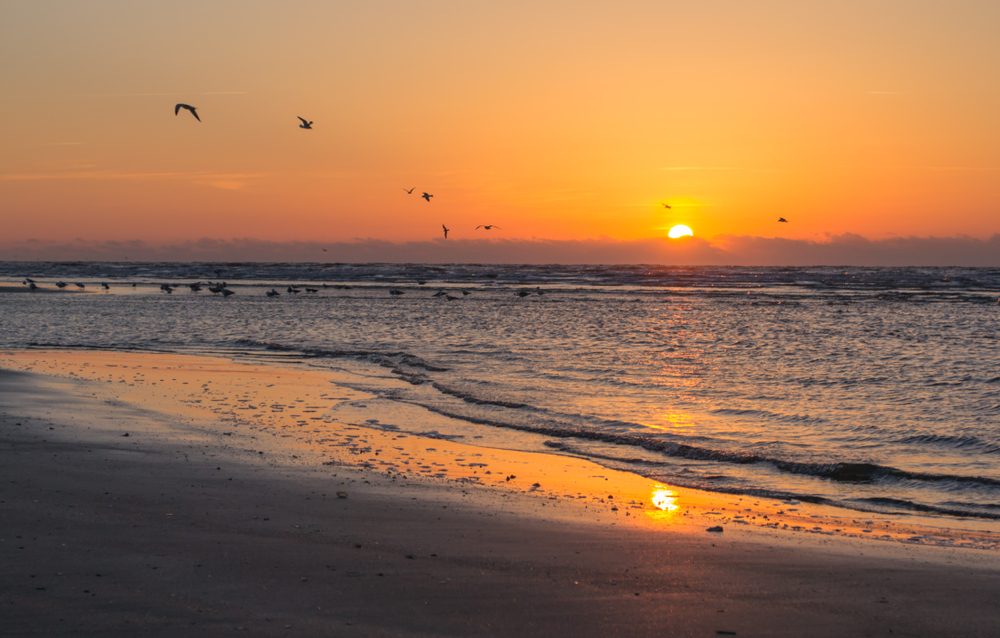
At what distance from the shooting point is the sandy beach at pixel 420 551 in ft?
19.7

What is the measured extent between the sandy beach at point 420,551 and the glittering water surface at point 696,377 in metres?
1.90

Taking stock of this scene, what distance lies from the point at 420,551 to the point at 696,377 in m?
15.4

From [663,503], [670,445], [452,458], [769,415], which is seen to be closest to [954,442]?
[769,415]

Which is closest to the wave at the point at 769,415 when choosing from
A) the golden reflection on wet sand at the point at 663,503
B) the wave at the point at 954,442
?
the wave at the point at 954,442

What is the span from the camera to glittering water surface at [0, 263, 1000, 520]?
40.4 feet

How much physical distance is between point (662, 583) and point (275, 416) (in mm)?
9807

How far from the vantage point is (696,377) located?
71.9 feet

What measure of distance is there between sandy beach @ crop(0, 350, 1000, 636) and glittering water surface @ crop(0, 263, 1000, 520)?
1.90 m

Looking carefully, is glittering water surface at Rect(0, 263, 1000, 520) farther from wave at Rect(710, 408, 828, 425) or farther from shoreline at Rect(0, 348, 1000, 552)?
shoreline at Rect(0, 348, 1000, 552)

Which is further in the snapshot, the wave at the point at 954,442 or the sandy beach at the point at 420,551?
the wave at the point at 954,442

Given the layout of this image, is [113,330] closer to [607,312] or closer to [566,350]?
[566,350]

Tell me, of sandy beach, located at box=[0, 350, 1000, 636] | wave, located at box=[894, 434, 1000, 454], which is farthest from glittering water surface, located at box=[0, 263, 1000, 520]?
sandy beach, located at box=[0, 350, 1000, 636]

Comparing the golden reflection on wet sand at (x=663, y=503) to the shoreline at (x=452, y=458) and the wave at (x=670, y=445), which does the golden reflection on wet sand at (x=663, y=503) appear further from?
the wave at (x=670, y=445)

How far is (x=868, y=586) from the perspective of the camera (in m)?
6.98
